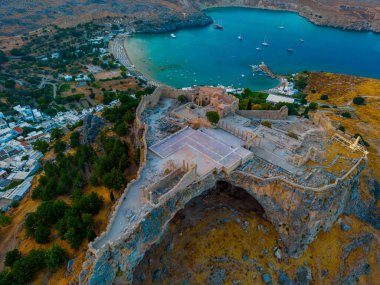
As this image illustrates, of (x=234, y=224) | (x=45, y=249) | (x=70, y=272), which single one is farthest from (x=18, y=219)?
(x=234, y=224)

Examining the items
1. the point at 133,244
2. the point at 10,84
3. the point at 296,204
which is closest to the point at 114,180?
the point at 133,244

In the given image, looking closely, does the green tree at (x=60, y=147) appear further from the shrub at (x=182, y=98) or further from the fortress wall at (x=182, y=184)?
the fortress wall at (x=182, y=184)

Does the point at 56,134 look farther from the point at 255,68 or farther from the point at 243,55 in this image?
the point at 243,55

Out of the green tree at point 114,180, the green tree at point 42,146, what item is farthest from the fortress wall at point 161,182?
the green tree at point 42,146

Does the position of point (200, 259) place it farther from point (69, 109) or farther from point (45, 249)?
point (69, 109)

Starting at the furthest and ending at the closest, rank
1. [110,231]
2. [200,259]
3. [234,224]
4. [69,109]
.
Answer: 1. [69,109]
2. [234,224]
3. [200,259]
4. [110,231]
